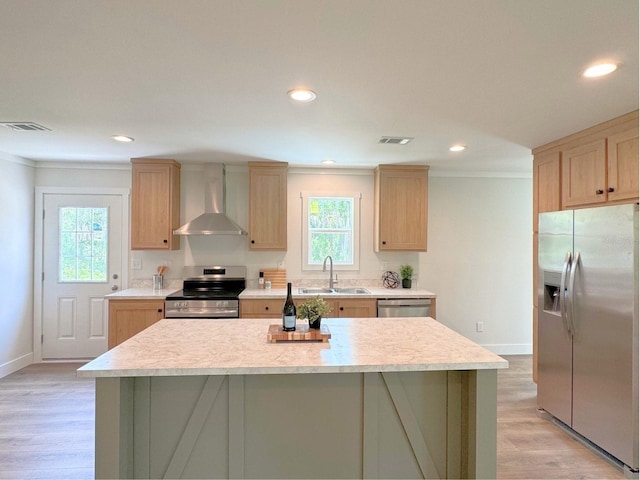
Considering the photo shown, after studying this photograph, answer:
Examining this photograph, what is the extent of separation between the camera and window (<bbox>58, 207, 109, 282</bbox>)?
4.41 m

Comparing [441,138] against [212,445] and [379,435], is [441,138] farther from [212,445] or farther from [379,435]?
[212,445]

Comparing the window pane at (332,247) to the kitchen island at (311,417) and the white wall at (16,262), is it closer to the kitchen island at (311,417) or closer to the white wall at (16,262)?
the kitchen island at (311,417)


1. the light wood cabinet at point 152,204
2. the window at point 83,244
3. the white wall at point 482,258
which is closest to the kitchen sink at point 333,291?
the white wall at point 482,258

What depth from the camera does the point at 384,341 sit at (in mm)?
2031

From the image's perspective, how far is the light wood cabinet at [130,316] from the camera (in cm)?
376

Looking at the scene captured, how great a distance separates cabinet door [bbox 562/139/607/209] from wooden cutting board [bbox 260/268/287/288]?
3.04m

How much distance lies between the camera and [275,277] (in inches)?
177

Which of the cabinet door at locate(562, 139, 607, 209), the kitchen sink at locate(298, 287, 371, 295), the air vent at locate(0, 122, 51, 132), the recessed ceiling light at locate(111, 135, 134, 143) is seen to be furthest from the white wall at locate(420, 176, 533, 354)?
the air vent at locate(0, 122, 51, 132)

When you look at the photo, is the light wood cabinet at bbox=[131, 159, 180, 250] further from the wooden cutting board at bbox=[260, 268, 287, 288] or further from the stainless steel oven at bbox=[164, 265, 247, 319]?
the wooden cutting board at bbox=[260, 268, 287, 288]

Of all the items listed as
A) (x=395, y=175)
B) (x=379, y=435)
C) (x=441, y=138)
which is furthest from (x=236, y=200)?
(x=379, y=435)

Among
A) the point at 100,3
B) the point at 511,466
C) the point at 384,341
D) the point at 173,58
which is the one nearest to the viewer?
the point at 100,3

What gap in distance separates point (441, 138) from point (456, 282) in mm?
2288

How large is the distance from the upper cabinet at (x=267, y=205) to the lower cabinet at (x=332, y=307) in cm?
71

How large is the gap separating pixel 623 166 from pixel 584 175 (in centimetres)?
34
